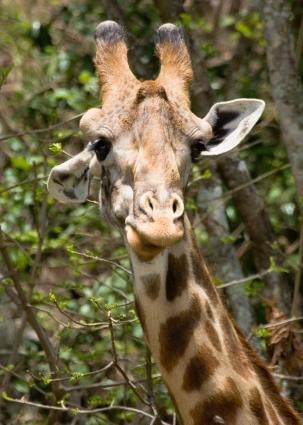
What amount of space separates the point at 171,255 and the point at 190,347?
0.44 m

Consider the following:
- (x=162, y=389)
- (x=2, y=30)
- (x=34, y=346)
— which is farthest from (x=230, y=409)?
(x=2, y=30)

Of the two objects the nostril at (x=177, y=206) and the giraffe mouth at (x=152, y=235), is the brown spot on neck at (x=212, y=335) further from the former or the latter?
the nostril at (x=177, y=206)

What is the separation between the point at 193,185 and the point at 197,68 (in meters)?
0.92

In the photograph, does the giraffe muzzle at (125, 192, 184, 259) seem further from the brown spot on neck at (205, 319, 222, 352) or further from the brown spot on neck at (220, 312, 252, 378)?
the brown spot on neck at (220, 312, 252, 378)

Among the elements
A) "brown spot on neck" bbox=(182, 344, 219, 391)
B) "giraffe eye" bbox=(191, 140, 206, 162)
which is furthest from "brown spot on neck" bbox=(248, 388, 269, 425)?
"giraffe eye" bbox=(191, 140, 206, 162)

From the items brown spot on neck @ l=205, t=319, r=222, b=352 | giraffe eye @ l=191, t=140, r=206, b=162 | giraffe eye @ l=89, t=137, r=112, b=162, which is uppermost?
giraffe eye @ l=89, t=137, r=112, b=162

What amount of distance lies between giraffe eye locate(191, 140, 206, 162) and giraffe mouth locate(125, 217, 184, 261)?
661mm

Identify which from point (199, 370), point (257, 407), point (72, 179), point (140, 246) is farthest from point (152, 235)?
point (72, 179)

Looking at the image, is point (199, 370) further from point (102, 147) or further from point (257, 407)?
point (102, 147)

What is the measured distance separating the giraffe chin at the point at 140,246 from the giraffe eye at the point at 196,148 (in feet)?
2.28

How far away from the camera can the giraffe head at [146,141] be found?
194 inches

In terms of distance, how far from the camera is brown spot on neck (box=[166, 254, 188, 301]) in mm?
5191

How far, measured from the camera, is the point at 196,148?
555 centimetres

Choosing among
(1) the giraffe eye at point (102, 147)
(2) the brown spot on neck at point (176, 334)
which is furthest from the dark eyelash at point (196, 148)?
(2) the brown spot on neck at point (176, 334)
